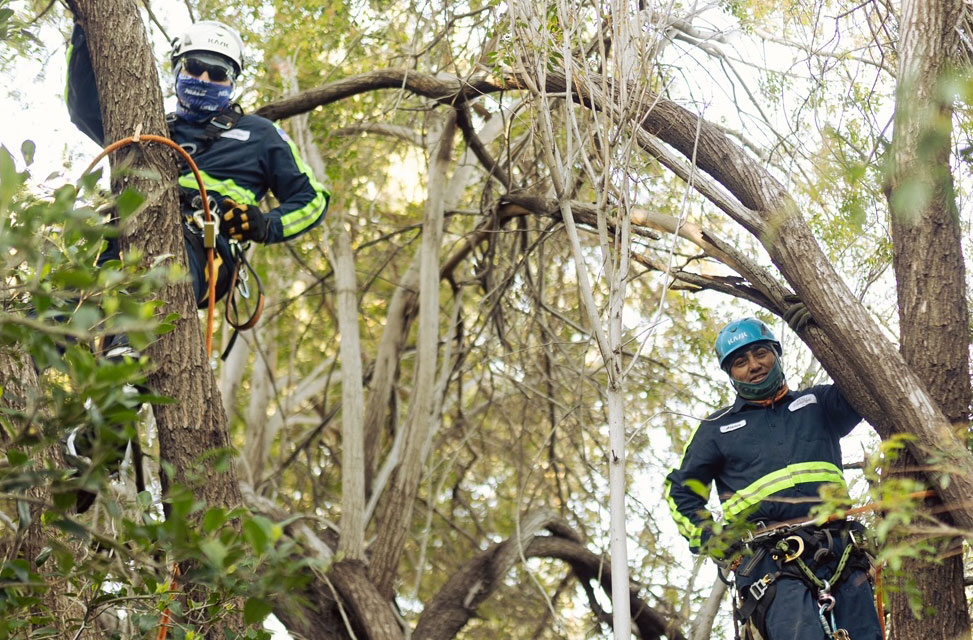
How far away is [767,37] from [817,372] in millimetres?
1889

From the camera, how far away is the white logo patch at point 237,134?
4836 mm

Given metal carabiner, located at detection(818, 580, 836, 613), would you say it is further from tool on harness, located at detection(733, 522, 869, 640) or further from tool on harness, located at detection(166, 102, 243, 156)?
tool on harness, located at detection(166, 102, 243, 156)

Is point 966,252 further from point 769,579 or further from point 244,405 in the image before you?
point 244,405

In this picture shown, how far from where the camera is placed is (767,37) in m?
6.17

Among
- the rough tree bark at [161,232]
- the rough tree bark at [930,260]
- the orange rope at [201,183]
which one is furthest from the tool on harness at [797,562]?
the orange rope at [201,183]

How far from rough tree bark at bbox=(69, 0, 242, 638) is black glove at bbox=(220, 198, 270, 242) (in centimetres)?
56

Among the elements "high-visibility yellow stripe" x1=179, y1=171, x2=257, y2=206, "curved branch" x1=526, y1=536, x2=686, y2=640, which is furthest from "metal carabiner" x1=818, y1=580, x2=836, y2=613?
"high-visibility yellow stripe" x1=179, y1=171, x2=257, y2=206

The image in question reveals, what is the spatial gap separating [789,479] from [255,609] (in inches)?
107

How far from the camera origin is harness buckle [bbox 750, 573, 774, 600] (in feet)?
14.0

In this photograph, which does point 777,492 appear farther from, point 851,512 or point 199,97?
point 199,97

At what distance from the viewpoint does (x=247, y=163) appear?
15.9 feet

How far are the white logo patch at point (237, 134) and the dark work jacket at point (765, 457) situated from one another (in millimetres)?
2325

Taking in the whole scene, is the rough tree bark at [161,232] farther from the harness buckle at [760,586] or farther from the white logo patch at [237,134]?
the harness buckle at [760,586]

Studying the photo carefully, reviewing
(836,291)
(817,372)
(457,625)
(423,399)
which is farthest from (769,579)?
(423,399)
